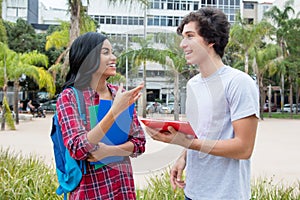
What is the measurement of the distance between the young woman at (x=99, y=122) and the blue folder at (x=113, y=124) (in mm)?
25

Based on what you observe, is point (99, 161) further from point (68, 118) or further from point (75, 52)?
point (75, 52)

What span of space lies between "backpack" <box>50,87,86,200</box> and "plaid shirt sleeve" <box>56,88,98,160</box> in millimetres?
28

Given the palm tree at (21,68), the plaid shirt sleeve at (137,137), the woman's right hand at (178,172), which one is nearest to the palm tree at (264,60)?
the palm tree at (21,68)

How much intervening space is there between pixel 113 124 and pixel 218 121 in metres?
0.43

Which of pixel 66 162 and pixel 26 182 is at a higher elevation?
pixel 66 162

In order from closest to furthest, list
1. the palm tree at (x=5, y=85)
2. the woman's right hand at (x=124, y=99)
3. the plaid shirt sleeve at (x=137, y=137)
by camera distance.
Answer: the woman's right hand at (x=124, y=99) → the plaid shirt sleeve at (x=137, y=137) → the palm tree at (x=5, y=85)

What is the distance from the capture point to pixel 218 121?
161 centimetres

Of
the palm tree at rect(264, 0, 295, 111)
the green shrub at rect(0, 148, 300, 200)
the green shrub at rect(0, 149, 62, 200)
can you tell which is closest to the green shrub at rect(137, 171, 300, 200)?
the green shrub at rect(0, 148, 300, 200)

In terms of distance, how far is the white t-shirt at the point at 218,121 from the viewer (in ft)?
5.07

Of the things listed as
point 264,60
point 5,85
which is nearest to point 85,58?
point 5,85

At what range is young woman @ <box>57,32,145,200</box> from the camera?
1.57 meters

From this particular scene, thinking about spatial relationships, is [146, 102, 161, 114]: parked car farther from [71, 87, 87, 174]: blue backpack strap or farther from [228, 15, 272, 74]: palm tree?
[228, 15, 272, 74]: palm tree

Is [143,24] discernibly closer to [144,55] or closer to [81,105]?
[144,55]

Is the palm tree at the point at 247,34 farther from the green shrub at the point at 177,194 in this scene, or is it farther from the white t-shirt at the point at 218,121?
the white t-shirt at the point at 218,121
